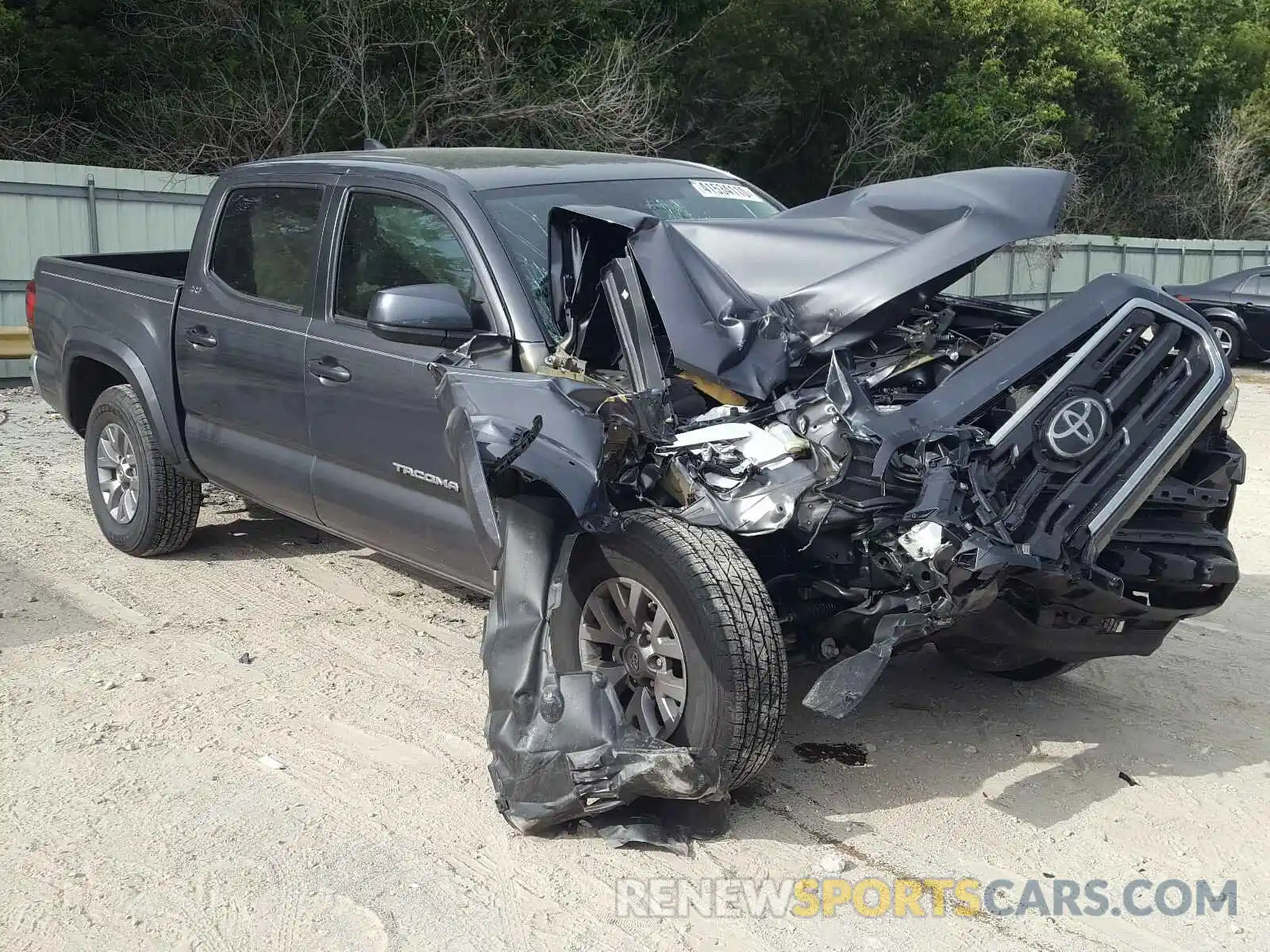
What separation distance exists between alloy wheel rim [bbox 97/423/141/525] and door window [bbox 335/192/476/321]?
2.03 meters

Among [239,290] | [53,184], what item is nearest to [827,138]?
[53,184]

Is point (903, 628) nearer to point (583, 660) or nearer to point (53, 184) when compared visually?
point (583, 660)

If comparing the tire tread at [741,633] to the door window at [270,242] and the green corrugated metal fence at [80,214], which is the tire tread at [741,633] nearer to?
the door window at [270,242]

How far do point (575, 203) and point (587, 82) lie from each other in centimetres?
1540

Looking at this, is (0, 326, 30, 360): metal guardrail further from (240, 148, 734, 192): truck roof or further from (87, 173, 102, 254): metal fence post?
(240, 148, 734, 192): truck roof

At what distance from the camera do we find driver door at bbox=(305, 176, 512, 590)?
4715 mm

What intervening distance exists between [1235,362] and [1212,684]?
1298 cm

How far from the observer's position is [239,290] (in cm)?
589

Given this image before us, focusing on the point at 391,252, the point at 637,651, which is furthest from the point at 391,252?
the point at 637,651

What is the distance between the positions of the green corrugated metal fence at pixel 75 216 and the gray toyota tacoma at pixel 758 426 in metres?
9.53

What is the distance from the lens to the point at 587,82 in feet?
64.6

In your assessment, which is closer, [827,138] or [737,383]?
[737,383]

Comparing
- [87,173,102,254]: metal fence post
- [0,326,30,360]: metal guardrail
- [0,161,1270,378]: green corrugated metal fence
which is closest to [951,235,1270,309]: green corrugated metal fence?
[0,161,1270,378]: green corrugated metal fence

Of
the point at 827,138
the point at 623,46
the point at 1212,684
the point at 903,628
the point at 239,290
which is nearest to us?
the point at 903,628
